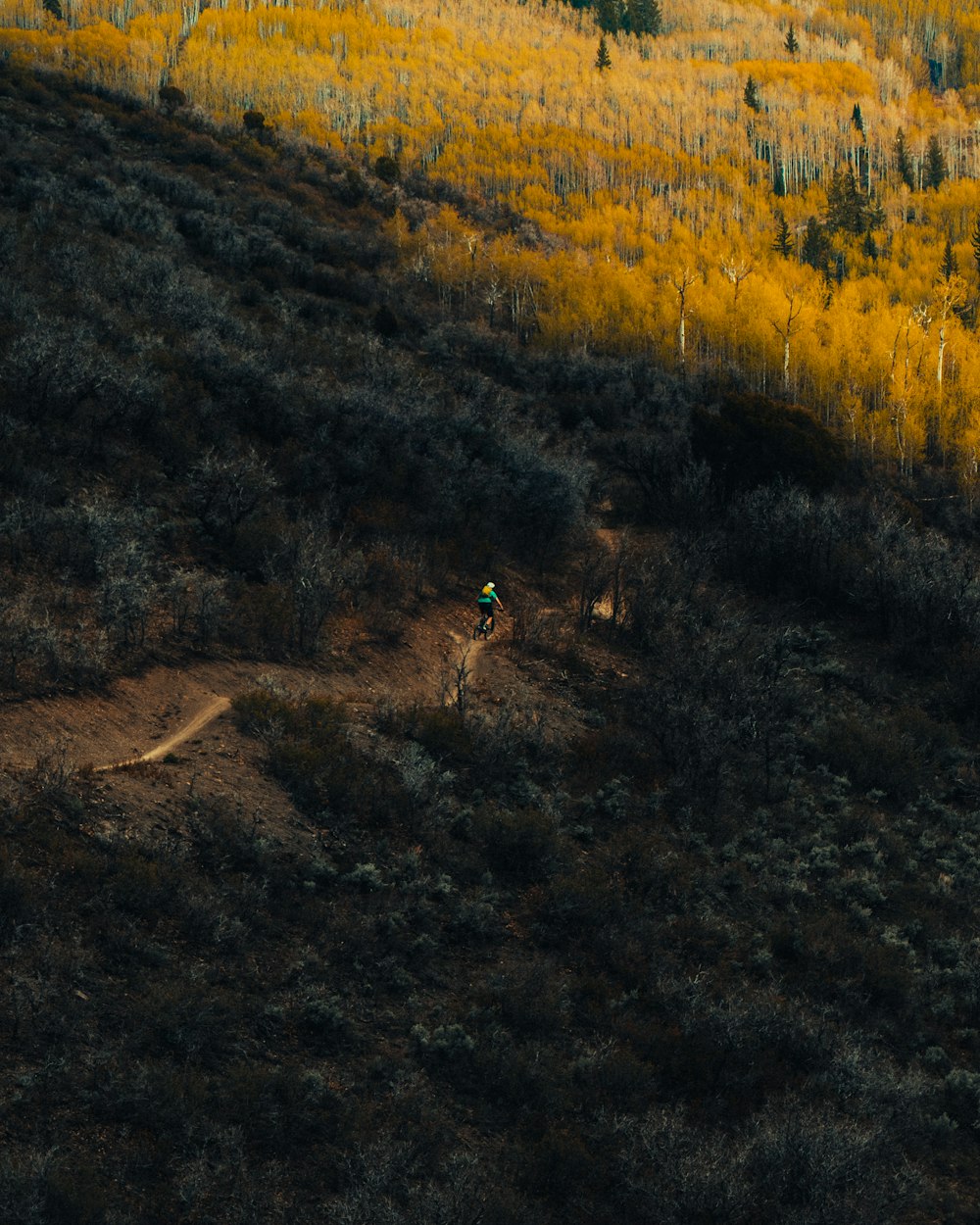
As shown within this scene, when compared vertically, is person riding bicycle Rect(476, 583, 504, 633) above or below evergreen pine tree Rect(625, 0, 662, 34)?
below

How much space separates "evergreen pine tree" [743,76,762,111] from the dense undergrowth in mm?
97702

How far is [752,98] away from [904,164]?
20.7 metres

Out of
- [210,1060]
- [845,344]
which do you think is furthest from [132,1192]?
[845,344]

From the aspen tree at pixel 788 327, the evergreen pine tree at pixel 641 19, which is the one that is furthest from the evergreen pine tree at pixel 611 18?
the aspen tree at pixel 788 327

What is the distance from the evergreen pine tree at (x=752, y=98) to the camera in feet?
385

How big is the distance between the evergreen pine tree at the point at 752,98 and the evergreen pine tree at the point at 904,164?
52.5ft

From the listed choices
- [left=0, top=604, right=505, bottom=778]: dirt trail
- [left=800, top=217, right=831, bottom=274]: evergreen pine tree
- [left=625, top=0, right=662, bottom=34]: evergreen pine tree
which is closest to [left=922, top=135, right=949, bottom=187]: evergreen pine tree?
[left=800, top=217, right=831, bottom=274]: evergreen pine tree

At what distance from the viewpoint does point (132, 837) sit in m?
12.2

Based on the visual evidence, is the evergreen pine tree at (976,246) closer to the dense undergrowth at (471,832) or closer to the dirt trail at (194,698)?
the dense undergrowth at (471,832)

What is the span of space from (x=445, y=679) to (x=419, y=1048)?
9396 millimetres

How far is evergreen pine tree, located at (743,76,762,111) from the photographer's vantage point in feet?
385

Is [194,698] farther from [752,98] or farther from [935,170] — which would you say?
[752,98]

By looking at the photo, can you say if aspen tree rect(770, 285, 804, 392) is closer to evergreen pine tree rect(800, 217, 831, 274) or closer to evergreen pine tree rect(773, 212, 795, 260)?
evergreen pine tree rect(800, 217, 831, 274)

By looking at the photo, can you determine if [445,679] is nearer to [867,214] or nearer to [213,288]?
[213,288]
